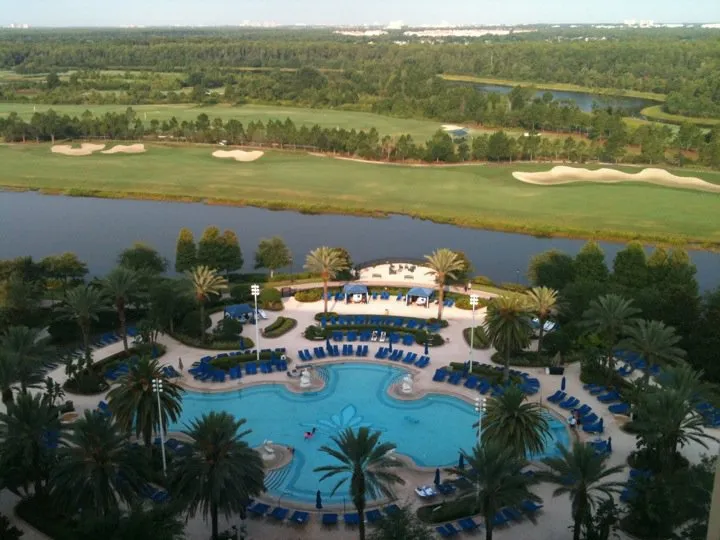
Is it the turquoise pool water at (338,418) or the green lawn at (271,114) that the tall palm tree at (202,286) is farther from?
the green lawn at (271,114)

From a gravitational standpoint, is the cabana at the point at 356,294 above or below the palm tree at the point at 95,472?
below

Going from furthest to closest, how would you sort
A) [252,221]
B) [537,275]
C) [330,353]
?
1. [252,221]
2. [537,275]
3. [330,353]

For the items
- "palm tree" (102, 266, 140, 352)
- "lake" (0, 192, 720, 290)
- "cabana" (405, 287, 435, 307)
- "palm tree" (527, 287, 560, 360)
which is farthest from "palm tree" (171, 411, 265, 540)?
"lake" (0, 192, 720, 290)

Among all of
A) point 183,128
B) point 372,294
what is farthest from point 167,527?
point 183,128

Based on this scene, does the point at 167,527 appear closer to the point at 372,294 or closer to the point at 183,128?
the point at 372,294

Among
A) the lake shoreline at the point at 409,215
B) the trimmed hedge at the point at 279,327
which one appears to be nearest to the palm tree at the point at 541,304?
the trimmed hedge at the point at 279,327

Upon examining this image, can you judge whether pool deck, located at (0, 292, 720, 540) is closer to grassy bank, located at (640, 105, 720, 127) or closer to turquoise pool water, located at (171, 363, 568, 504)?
turquoise pool water, located at (171, 363, 568, 504)

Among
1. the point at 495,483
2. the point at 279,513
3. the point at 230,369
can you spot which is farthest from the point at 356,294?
the point at 495,483

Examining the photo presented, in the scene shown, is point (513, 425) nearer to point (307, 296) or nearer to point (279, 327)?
point (279, 327)
